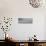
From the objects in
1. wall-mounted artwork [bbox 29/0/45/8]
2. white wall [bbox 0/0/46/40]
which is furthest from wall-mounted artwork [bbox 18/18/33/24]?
wall-mounted artwork [bbox 29/0/45/8]

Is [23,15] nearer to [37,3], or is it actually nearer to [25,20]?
[25,20]

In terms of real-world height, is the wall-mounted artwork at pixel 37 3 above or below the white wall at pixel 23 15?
above

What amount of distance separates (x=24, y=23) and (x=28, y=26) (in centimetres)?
10

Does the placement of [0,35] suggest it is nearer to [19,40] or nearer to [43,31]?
[19,40]

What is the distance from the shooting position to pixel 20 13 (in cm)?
215

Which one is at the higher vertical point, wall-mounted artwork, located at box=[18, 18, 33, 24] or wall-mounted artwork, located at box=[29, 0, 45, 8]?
wall-mounted artwork, located at box=[29, 0, 45, 8]

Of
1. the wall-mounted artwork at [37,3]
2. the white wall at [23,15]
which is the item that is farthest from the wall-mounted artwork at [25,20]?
the wall-mounted artwork at [37,3]

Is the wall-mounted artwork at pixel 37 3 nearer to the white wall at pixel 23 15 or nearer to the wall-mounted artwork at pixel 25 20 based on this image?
the white wall at pixel 23 15

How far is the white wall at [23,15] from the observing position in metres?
2.12

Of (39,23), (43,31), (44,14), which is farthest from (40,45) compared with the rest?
(44,14)

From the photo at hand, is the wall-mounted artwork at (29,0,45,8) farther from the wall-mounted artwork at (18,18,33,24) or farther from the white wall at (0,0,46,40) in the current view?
the wall-mounted artwork at (18,18,33,24)

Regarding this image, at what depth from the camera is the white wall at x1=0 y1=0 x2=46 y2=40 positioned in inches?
83.4

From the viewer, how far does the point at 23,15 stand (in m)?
2.16

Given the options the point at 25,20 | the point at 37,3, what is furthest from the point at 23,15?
the point at 37,3
